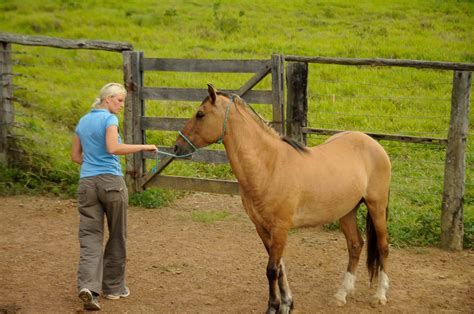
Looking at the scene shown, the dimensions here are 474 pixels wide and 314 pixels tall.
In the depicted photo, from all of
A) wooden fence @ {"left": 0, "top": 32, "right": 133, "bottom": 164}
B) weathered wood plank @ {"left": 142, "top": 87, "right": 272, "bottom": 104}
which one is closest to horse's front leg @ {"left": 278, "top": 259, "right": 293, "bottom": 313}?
weathered wood plank @ {"left": 142, "top": 87, "right": 272, "bottom": 104}

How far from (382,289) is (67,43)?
5.46 m

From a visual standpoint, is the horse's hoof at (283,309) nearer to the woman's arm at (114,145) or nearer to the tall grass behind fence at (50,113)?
the woman's arm at (114,145)

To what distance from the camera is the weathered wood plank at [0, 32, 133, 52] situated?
27.6 ft

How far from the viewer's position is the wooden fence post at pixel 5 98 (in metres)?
9.12

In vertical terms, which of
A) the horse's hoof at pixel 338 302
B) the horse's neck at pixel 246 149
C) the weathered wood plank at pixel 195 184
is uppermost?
the horse's neck at pixel 246 149

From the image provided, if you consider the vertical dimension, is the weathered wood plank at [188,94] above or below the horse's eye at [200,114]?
below

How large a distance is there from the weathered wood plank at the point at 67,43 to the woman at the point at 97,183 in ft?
11.0

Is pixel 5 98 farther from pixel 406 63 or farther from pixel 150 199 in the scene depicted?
pixel 406 63

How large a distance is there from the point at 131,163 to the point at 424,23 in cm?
1091

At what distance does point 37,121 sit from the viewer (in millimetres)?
11383

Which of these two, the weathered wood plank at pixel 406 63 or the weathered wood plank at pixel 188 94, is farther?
the weathered wood plank at pixel 188 94

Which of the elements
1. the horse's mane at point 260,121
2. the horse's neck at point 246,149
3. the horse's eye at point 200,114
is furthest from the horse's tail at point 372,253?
the horse's eye at point 200,114

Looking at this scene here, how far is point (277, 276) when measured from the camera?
16.6ft

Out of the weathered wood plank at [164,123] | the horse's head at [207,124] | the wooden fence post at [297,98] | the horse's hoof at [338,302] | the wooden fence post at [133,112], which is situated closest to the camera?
the horse's head at [207,124]
